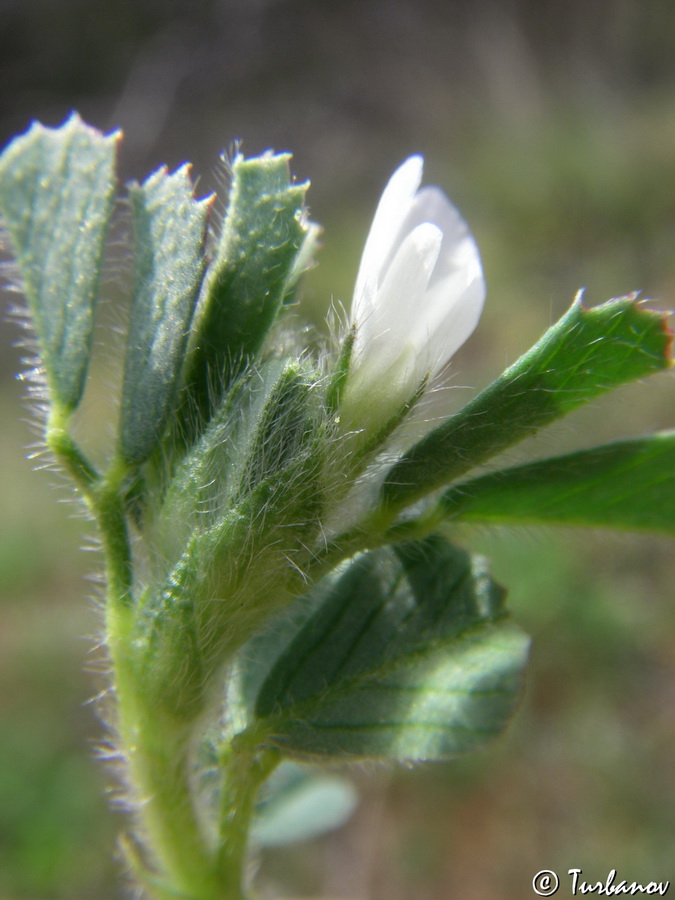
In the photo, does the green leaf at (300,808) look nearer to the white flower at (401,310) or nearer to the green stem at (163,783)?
the green stem at (163,783)

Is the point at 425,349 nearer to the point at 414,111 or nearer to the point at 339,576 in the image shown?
the point at 339,576

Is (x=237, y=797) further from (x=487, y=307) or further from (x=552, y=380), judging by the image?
(x=487, y=307)

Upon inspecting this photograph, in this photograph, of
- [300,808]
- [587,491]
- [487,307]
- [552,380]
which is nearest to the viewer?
[552,380]

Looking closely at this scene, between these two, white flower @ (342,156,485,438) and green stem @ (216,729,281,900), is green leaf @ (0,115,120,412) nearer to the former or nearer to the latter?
white flower @ (342,156,485,438)

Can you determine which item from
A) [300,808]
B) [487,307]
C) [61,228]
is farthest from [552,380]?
[487,307]

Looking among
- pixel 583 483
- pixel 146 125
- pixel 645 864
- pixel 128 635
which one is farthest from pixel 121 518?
pixel 146 125

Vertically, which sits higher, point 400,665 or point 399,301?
point 399,301
